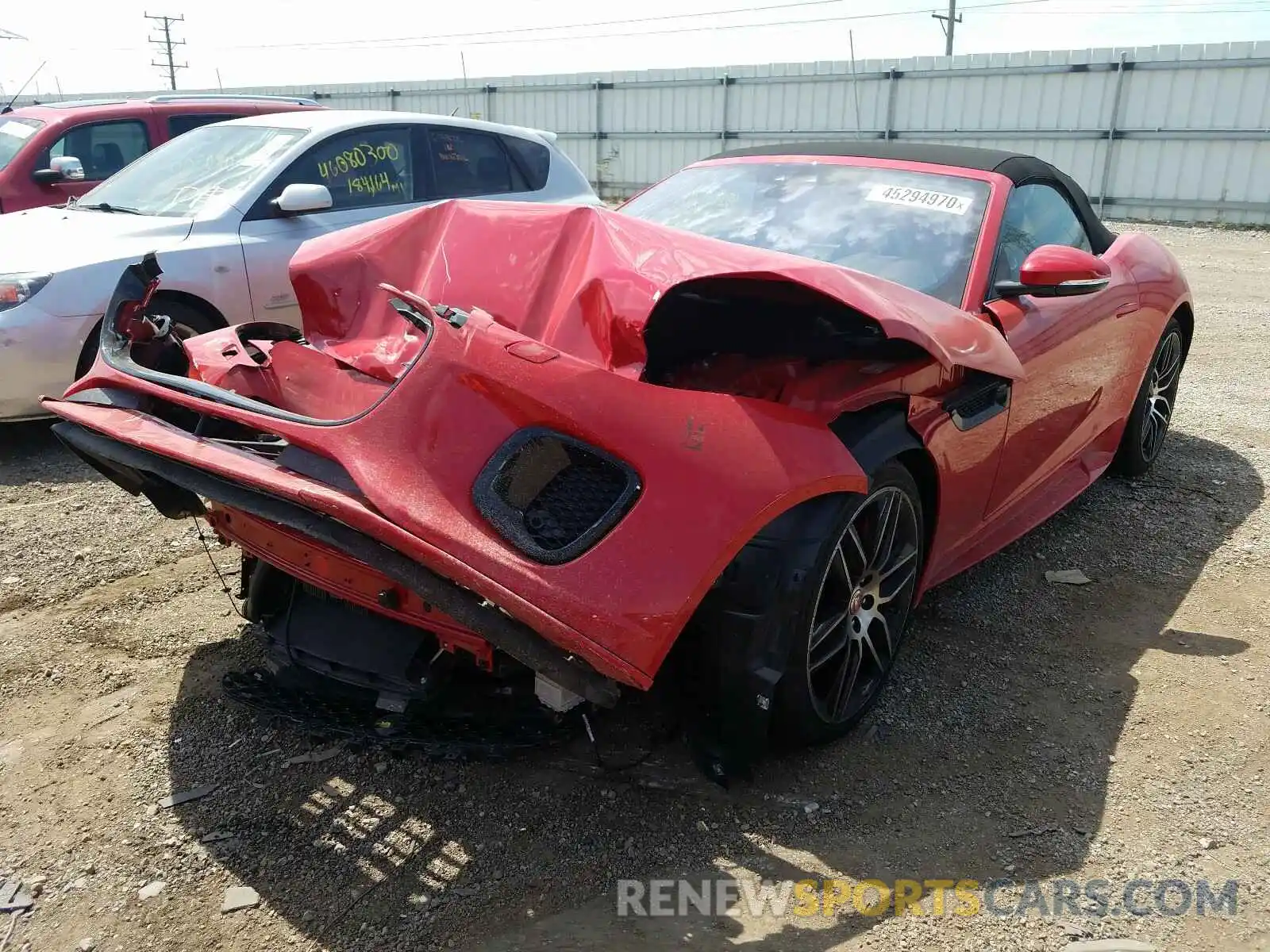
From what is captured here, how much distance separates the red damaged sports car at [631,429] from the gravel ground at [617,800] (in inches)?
9.8

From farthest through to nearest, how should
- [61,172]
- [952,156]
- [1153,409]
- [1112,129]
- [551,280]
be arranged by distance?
[1112,129] → [61,172] → [1153,409] → [952,156] → [551,280]

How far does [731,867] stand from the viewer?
241 centimetres

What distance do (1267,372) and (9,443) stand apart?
313 inches

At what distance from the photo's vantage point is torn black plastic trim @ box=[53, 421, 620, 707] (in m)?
2.02

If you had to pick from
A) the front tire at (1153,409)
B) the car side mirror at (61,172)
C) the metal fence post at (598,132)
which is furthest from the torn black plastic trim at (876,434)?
the metal fence post at (598,132)

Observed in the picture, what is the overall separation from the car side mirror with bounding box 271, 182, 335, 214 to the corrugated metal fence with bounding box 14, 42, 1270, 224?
1444cm

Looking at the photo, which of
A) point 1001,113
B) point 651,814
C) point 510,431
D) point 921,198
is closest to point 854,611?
point 651,814

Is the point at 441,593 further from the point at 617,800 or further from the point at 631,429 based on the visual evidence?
the point at 617,800

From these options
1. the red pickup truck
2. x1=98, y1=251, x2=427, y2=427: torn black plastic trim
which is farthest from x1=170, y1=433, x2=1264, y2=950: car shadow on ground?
the red pickup truck

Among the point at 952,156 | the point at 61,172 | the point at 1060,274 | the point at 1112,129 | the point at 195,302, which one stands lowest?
the point at 195,302

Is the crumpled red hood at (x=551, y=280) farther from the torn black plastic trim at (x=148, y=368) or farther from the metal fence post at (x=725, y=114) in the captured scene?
the metal fence post at (x=725, y=114)

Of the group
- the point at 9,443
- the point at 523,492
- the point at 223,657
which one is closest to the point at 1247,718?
the point at 523,492

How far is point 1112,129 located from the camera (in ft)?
55.1

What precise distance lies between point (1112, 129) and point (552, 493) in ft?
58.1
